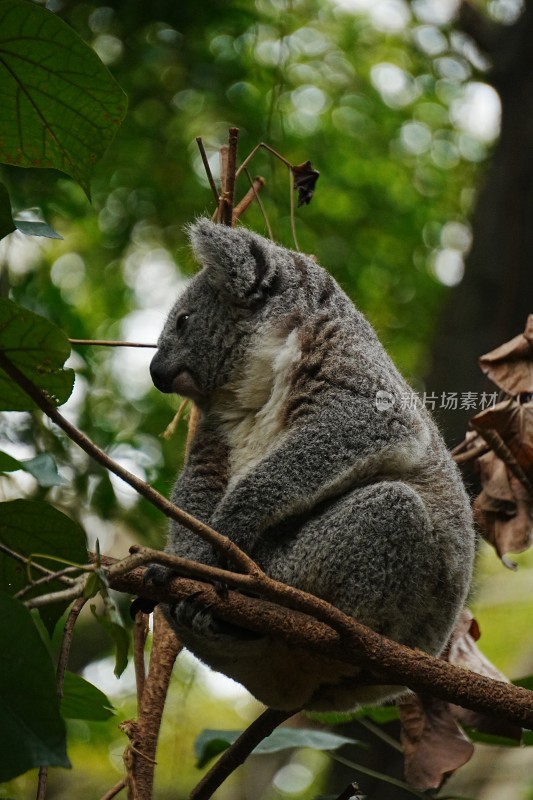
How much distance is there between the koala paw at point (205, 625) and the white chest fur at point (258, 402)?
62 cm

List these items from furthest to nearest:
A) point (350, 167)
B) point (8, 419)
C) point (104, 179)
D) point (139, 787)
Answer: point (350, 167), point (104, 179), point (8, 419), point (139, 787)

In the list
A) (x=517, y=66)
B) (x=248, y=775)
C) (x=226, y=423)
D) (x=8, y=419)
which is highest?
(x=517, y=66)

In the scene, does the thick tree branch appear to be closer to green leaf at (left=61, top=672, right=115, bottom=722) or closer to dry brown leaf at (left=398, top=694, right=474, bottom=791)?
green leaf at (left=61, top=672, right=115, bottom=722)

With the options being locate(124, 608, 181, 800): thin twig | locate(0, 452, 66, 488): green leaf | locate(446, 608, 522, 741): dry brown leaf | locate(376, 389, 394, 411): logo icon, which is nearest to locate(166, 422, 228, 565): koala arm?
locate(124, 608, 181, 800): thin twig

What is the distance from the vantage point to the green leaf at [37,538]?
2357 mm

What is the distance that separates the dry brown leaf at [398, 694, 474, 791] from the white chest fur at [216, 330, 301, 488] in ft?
3.92

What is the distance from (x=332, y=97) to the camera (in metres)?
11.0

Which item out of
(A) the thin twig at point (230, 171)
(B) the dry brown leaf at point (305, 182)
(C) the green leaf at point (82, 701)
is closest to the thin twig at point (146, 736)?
(C) the green leaf at point (82, 701)

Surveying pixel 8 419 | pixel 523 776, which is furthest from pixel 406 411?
pixel 523 776

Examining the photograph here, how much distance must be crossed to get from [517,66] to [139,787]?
708 centimetres

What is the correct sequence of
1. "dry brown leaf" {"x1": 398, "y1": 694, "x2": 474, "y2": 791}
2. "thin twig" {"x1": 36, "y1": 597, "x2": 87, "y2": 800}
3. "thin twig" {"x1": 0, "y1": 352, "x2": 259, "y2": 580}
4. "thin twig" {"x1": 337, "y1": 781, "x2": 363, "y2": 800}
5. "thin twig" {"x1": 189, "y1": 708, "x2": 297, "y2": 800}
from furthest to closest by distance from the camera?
"dry brown leaf" {"x1": 398, "y1": 694, "x2": 474, "y2": 791} < "thin twig" {"x1": 189, "y1": 708, "x2": 297, "y2": 800} < "thin twig" {"x1": 337, "y1": 781, "x2": 363, "y2": 800} < "thin twig" {"x1": 36, "y1": 597, "x2": 87, "y2": 800} < "thin twig" {"x1": 0, "y1": 352, "x2": 259, "y2": 580}

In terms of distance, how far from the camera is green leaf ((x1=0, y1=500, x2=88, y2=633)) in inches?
92.8

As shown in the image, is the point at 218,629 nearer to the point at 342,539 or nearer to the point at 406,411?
the point at 342,539

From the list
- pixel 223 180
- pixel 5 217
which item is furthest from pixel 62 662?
pixel 223 180
